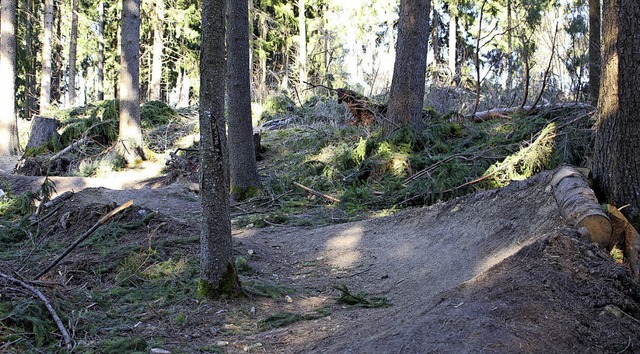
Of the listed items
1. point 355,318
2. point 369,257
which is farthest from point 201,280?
point 369,257

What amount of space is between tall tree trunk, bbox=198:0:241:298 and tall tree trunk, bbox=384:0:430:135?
263 inches

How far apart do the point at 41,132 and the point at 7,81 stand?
5.22 ft

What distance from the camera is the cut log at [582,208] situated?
416cm

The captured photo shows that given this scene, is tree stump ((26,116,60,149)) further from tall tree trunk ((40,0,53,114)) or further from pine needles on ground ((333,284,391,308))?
pine needles on ground ((333,284,391,308))

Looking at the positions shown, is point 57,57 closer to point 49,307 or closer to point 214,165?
point 214,165

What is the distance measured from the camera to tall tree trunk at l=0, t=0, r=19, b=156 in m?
15.1

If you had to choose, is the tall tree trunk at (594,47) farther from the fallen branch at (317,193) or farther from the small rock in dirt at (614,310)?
the small rock in dirt at (614,310)

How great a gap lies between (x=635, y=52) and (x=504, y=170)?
11.6ft

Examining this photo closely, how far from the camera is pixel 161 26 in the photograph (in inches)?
936

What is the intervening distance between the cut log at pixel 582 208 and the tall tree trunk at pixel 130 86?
12246mm

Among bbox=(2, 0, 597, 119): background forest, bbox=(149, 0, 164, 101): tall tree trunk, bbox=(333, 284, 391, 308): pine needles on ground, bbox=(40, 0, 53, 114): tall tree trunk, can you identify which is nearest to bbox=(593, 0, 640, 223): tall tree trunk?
bbox=(333, 284, 391, 308): pine needles on ground

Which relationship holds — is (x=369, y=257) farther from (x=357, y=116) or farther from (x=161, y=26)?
(x=161, y=26)

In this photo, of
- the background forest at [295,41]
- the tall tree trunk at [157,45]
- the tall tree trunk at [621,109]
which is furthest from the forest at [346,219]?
the tall tree trunk at [157,45]

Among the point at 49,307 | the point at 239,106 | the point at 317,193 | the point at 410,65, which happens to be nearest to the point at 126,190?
the point at 239,106
